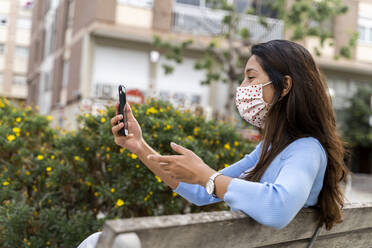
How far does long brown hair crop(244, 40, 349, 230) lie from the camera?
74.8 inches

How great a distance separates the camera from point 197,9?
21000 mm

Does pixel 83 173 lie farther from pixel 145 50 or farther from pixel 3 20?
pixel 3 20

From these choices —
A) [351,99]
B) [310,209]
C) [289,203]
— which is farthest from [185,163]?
[351,99]

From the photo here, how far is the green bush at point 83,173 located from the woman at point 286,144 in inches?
85.7

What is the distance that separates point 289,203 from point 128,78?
1864 centimetres

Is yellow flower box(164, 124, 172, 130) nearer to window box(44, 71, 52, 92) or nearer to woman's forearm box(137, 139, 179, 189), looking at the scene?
woman's forearm box(137, 139, 179, 189)

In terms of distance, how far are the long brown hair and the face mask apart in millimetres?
83

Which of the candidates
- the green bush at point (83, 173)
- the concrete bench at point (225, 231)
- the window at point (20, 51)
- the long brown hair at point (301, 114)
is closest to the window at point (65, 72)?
the green bush at point (83, 173)

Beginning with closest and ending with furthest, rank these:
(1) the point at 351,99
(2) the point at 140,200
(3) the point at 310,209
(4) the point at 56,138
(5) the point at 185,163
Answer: (5) the point at 185,163 → (3) the point at 310,209 → (2) the point at 140,200 → (4) the point at 56,138 → (1) the point at 351,99

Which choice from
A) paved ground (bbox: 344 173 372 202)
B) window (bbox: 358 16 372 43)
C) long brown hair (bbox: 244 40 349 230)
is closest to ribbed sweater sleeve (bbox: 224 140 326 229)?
long brown hair (bbox: 244 40 349 230)

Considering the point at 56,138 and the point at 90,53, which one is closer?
the point at 56,138

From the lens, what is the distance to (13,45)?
45344 mm

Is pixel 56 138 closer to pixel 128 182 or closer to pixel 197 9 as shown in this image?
pixel 128 182

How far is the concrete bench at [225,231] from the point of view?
47.0 inches
